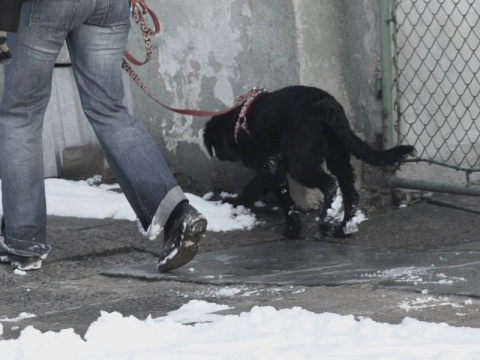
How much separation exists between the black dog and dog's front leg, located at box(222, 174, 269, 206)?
45 mm

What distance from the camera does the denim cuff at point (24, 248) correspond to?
4.45m

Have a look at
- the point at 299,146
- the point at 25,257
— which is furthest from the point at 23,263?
the point at 299,146

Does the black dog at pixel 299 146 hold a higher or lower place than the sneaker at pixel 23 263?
higher

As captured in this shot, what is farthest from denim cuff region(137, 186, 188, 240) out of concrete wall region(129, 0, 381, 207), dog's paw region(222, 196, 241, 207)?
dog's paw region(222, 196, 241, 207)

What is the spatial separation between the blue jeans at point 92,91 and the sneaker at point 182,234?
0.05m

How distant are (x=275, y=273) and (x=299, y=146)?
107cm

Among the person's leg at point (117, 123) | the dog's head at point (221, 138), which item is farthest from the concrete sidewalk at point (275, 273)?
the dog's head at point (221, 138)

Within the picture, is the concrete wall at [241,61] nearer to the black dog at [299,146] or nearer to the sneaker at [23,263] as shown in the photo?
the black dog at [299,146]

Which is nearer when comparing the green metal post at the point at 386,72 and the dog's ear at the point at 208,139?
the green metal post at the point at 386,72

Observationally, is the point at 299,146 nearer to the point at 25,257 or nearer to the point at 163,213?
the point at 163,213

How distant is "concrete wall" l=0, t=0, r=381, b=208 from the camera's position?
561cm

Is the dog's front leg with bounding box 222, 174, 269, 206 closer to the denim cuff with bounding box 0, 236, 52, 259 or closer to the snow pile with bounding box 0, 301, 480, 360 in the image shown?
the denim cuff with bounding box 0, 236, 52, 259

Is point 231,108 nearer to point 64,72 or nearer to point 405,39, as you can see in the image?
point 405,39

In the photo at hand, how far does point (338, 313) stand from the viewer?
3.34 metres
